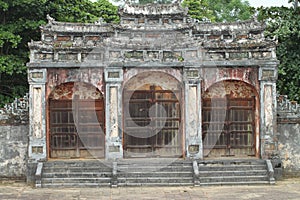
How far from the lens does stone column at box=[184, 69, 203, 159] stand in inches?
583

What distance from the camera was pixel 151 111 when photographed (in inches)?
613

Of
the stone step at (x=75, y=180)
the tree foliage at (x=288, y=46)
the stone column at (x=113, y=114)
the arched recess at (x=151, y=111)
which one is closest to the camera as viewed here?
the stone step at (x=75, y=180)

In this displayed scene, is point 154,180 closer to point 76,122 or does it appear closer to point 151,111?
point 151,111

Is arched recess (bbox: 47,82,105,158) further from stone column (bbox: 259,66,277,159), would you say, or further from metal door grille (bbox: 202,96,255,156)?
stone column (bbox: 259,66,277,159)

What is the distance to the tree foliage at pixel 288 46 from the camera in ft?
63.0

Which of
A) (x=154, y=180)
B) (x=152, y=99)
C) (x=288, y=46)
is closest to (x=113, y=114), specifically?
(x=152, y=99)

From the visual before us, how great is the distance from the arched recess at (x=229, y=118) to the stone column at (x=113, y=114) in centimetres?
→ 286

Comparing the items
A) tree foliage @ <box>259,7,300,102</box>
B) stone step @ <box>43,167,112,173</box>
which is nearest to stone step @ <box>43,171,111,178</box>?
stone step @ <box>43,167,112,173</box>

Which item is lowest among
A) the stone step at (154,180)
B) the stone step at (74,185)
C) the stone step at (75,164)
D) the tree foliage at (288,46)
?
the stone step at (74,185)

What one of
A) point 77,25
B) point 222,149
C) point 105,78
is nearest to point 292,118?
point 222,149

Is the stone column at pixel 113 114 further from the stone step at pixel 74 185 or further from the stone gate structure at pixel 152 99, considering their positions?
the stone step at pixel 74 185

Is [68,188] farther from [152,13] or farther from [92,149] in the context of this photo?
[152,13]

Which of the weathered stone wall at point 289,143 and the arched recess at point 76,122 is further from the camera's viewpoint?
the arched recess at point 76,122

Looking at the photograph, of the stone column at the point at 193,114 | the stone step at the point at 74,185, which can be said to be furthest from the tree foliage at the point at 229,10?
the stone step at the point at 74,185
